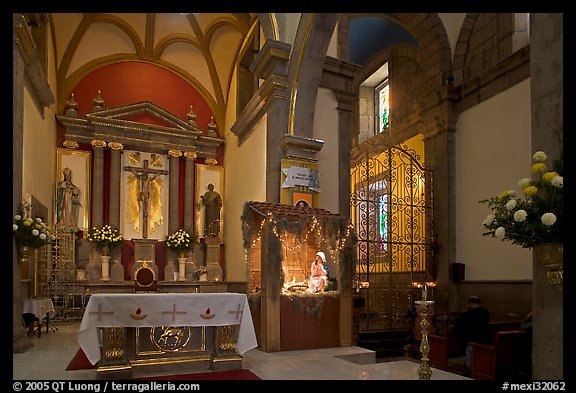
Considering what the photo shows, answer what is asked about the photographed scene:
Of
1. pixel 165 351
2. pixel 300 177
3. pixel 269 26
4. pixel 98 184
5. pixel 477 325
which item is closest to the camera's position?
pixel 165 351

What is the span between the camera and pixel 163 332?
616 centimetres

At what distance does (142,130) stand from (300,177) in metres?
6.50

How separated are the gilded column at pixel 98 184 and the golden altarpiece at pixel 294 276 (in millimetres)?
6757

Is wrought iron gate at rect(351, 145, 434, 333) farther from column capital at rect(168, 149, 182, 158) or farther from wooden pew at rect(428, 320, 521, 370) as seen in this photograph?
column capital at rect(168, 149, 182, 158)

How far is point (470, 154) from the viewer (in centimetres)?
1179

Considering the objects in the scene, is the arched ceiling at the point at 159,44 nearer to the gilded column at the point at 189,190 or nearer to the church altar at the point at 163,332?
the gilded column at the point at 189,190

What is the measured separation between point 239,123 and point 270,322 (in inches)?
263

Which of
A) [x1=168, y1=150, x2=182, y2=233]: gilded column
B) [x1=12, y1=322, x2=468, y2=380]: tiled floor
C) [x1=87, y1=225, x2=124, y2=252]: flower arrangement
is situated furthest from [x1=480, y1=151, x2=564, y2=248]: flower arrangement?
[x1=168, y1=150, x2=182, y2=233]: gilded column

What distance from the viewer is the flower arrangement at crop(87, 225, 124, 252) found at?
12.9m

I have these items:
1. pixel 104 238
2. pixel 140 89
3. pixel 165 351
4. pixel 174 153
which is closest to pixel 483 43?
pixel 174 153

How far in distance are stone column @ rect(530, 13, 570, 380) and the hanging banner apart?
568cm

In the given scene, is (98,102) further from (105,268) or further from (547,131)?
(547,131)
